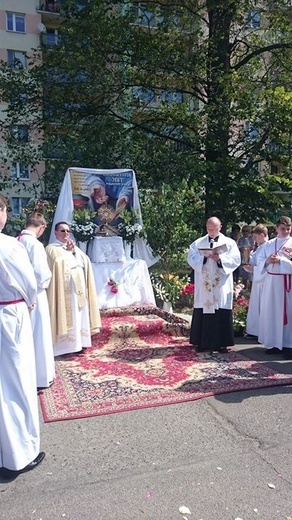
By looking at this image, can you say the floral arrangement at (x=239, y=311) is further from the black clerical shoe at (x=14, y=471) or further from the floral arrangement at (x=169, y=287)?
the black clerical shoe at (x=14, y=471)

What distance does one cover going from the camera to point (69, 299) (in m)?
6.56

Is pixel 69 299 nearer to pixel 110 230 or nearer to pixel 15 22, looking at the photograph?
pixel 110 230

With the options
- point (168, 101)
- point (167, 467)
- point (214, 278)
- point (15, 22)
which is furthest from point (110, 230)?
point (15, 22)

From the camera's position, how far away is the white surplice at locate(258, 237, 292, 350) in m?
6.79

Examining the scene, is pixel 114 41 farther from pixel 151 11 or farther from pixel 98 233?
pixel 98 233

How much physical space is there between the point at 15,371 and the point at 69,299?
3082mm

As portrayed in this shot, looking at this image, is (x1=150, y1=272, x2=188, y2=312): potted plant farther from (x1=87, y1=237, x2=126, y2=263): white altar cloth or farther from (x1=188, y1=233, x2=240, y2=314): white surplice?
(x1=188, y1=233, x2=240, y2=314): white surplice

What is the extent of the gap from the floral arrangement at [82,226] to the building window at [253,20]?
9232 mm

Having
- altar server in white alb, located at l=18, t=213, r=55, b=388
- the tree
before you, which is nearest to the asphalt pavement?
altar server in white alb, located at l=18, t=213, r=55, b=388

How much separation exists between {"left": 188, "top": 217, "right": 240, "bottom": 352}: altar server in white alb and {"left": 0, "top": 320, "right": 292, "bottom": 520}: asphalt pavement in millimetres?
1887

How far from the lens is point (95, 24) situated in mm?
12258

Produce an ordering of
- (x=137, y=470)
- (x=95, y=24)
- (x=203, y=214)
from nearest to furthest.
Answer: (x=137, y=470)
(x=95, y=24)
(x=203, y=214)

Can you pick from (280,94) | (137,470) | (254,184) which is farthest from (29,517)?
(280,94)

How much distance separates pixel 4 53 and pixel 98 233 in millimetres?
24763
